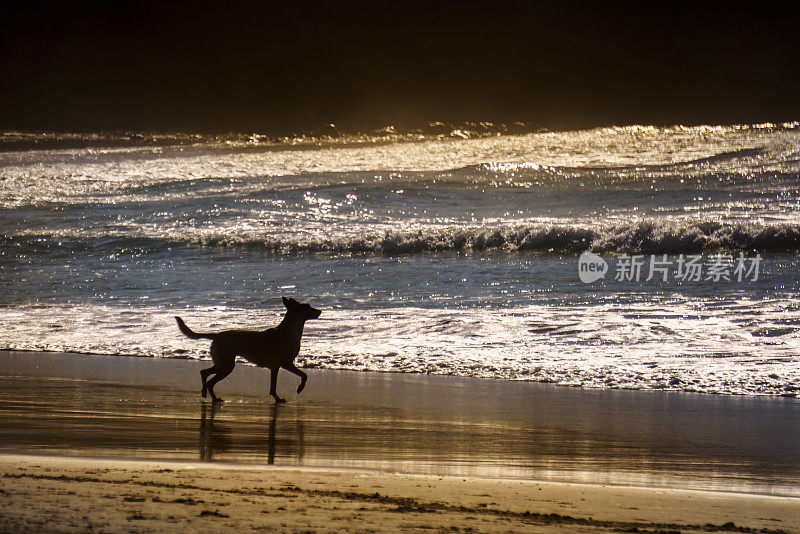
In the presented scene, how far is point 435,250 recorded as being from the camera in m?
17.2

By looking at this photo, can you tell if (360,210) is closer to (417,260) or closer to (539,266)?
(417,260)

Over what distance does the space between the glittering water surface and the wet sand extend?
0.97 meters

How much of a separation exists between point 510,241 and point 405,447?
12.1m

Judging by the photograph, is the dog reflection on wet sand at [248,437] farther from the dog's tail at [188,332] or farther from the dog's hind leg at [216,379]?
the dog's tail at [188,332]

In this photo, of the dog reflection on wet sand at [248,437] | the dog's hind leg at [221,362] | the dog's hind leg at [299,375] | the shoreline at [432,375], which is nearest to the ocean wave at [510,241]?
the shoreline at [432,375]

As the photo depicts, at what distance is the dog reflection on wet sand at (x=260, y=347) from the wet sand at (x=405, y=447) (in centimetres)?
22

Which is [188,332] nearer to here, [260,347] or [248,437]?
[260,347]

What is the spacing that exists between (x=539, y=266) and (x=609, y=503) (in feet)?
34.6

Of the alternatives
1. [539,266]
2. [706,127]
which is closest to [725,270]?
[539,266]

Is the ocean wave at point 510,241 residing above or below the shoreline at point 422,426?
above

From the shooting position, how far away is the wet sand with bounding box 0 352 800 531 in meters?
4.17

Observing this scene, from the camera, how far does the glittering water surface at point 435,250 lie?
30.0 feet

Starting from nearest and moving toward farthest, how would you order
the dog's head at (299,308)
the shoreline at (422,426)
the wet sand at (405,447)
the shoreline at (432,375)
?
the wet sand at (405,447), the shoreline at (422,426), the shoreline at (432,375), the dog's head at (299,308)

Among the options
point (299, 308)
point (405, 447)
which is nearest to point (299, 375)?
point (299, 308)
